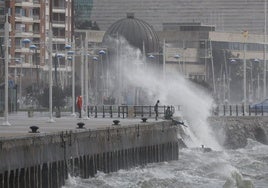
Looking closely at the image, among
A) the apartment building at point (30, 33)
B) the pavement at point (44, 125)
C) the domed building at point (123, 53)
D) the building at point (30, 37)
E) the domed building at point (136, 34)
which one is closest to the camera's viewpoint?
the pavement at point (44, 125)

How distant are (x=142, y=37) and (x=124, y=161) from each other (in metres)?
117

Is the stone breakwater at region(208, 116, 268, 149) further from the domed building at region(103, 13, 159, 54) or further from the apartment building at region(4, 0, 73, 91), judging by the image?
the domed building at region(103, 13, 159, 54)

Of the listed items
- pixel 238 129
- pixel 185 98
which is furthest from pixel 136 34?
pixel 238 129

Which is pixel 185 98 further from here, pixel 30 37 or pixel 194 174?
pixel 30 37

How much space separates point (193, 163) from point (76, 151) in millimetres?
20243

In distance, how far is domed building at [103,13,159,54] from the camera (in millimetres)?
179125

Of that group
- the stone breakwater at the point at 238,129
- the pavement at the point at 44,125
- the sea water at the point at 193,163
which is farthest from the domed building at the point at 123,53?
the pavement at the point at 44,125

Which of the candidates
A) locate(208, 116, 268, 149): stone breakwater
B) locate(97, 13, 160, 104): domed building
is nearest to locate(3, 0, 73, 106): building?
locate(97, 13, 160, 104): domed building

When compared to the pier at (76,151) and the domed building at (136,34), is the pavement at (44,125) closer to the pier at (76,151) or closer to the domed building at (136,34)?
the pier at (76,151)

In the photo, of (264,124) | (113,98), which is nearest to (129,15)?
(113,98)

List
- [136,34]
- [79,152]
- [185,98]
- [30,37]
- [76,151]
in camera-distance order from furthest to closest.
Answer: [136,34] → [30,37] → [185,98] → [79,152] → [76,151]

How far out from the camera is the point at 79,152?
5547 cm

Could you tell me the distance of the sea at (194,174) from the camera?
2163 inches

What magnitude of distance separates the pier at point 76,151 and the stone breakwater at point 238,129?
1022 inches
